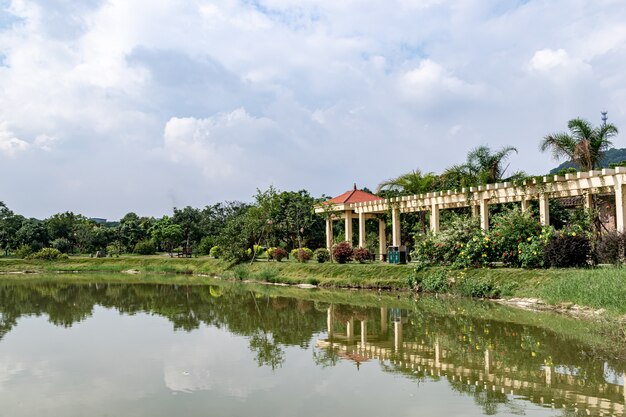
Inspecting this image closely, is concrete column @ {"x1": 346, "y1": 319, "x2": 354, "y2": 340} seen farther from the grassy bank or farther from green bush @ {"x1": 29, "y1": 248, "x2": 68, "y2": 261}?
green bush @ {"x1": 29, "y1": 248, "x2": 68, "y2": 261}

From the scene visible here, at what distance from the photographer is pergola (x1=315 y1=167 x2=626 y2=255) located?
18391mm

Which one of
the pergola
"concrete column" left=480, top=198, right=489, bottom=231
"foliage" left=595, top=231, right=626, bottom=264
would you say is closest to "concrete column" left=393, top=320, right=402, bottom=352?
"foliage" left=595, top=231, right=626, bottom=264

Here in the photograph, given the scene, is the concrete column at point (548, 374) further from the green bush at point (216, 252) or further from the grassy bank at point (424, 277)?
the green bush at point (216, 252)

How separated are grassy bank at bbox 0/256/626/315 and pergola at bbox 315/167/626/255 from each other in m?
2.96

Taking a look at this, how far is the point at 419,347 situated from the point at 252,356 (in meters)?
3.41

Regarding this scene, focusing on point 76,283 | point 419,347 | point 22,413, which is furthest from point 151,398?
point 76,283

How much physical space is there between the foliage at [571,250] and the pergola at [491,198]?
4.13 feet

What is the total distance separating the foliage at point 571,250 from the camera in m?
17.8

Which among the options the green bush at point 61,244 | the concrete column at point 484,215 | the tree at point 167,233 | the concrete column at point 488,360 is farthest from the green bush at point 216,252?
the concrete column at point 488,360

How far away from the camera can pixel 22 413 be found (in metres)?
7.07

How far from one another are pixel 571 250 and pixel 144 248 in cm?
3916

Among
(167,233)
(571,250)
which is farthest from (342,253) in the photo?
(167,233)

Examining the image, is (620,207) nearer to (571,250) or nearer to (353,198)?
(571,250)

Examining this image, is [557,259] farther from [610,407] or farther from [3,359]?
[3,359]
